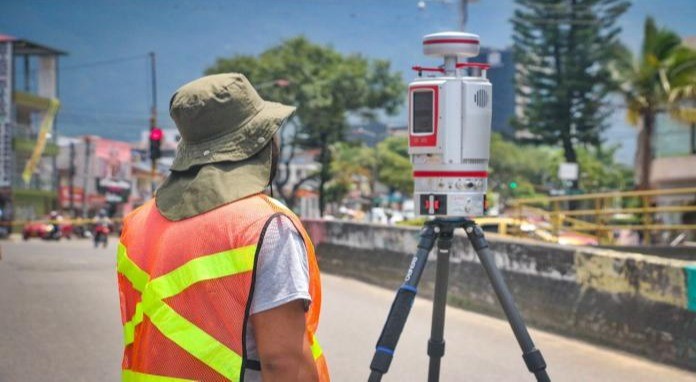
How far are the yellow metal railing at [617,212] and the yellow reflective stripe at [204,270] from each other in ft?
42.2

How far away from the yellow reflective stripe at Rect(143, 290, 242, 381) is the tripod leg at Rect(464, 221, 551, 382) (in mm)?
2765

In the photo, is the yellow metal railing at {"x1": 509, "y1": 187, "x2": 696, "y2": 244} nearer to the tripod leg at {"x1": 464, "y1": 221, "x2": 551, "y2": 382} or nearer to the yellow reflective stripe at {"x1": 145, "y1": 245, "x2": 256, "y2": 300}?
the tripod leg at {"x1": 464, "y1": 221, "x2": 551, "y2": 382}

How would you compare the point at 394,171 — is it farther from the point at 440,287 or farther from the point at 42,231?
the point at 440,287

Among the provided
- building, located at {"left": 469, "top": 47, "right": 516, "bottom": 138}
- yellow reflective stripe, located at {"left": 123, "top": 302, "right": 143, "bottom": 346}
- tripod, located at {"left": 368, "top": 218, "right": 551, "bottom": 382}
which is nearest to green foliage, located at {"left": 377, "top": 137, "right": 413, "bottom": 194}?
tripod, located at {"left": 368, "top": 218, "right": 551, "bottom": 382}

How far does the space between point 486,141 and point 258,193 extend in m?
3.16

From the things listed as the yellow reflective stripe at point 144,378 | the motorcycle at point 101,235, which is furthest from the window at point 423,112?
the motorcycle at point 101,235

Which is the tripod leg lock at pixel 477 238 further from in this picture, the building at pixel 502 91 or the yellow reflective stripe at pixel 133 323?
the building at pixel 502 91

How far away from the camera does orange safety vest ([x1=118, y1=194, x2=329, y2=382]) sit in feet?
8.18

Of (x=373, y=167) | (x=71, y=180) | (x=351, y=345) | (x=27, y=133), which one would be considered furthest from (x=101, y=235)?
(x=373, y=167)

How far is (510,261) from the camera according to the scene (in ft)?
35.8

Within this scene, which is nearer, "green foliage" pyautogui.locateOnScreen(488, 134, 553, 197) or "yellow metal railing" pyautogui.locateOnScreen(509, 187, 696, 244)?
"yellow metal railing" pyautogui.locateOnScreen(509, 187, 696, 244)

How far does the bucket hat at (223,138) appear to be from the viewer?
2615 mm

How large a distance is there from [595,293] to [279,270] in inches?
283

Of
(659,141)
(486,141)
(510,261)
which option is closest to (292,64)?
(659,141)
